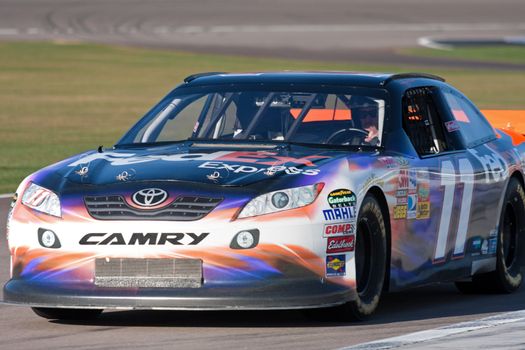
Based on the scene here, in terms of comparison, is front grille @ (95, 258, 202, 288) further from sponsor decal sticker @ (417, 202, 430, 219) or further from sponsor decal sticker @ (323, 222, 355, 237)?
Answer: sponsor decal sticker @ (417, 202, 430, 219)

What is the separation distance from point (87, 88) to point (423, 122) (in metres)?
26.7

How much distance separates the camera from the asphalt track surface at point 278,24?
52.3 metres

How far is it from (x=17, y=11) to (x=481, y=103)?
35.8 m

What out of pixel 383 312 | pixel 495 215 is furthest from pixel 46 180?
pixel 495 215

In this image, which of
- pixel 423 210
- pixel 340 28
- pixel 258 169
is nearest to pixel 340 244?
pixel 258 169

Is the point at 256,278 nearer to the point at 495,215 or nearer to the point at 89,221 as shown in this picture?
the point at 89,221

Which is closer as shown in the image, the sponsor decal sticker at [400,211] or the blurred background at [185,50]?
the sponsor decal sticker at [400,211]

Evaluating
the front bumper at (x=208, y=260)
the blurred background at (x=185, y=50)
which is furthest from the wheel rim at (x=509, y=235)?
the blurred background at (x=185, y=50)

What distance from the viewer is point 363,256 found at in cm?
788

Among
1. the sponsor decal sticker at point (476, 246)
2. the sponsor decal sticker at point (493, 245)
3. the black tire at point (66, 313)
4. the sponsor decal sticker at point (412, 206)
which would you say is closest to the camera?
the black tire at point (66, 313)

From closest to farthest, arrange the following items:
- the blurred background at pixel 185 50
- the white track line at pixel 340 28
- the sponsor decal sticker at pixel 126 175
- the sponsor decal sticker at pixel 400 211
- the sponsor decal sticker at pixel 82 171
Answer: the sponsor decal sticker at pixel 126 175
the sponsor decal sticker at pixel 82 171
the sponsor decal sticker at pixel 400 211
the blurred background at pixel 185 50
the white track line at pixel 340 28

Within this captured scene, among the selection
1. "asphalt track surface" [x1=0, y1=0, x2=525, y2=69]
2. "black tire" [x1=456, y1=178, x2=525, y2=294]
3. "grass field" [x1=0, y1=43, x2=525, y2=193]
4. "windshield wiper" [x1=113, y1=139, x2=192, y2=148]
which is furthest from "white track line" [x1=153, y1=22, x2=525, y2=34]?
"windshield wiper" [x1=113, y1=139, x2=192, y2=148]

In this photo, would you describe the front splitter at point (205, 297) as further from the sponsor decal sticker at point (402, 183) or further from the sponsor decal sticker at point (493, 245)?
the sponsor decal sticker at point (493, 245)

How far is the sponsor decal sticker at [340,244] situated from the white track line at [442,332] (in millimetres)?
521
